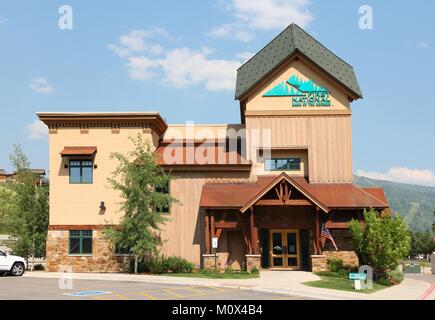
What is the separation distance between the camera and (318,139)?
120 feet

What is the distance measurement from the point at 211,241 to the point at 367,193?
10.3 m

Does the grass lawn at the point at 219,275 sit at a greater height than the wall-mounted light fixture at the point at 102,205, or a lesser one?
lesser

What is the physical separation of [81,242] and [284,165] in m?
13.9

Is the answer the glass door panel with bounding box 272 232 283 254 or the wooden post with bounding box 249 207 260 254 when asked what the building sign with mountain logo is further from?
the glass door panel with bounding box 272 232 283 254

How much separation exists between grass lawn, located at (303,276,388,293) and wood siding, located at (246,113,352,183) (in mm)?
8218

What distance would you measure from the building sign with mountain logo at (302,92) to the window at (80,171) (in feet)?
40.5

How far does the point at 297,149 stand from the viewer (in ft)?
120

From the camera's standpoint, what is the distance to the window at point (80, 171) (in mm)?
35375

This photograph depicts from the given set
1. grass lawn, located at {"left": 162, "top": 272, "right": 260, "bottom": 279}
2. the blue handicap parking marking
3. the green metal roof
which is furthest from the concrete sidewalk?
the green metal roof

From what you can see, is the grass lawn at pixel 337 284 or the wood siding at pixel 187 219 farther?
the wood siding at pixel 187 219

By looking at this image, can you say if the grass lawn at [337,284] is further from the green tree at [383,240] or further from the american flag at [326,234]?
the american flag at [326,234]

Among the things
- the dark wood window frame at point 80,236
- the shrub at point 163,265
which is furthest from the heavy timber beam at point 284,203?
the dark wood window frame at point 80,236

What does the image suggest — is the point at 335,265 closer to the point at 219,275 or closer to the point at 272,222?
the point at 272,222

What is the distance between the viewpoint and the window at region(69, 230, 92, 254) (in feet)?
115
